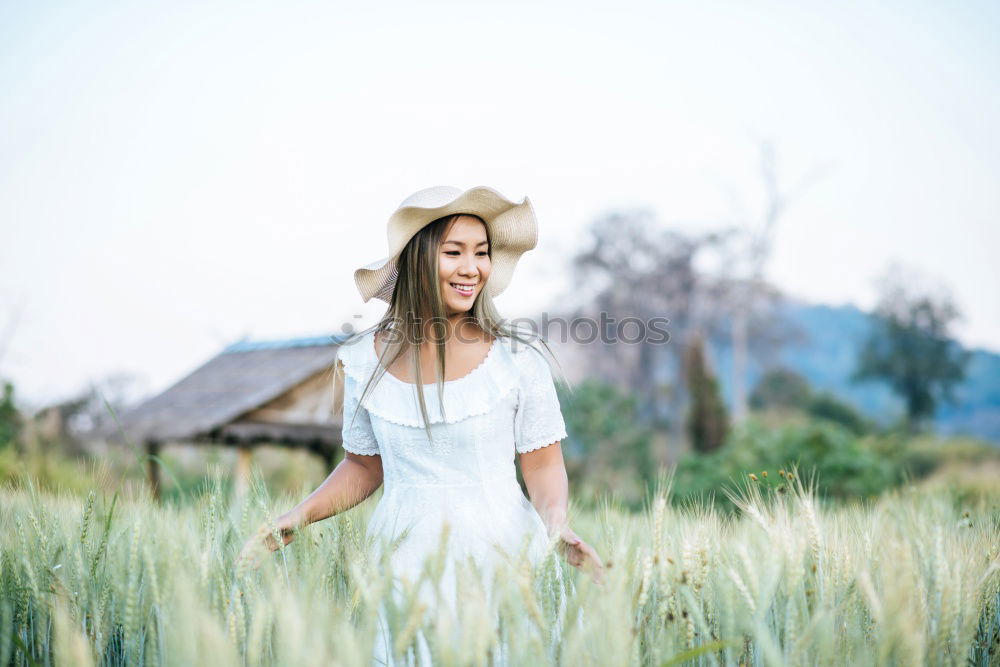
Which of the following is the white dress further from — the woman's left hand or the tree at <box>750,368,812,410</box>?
the tree at <box>750,368,812,410</box>

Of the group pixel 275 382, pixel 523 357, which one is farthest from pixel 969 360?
pixel 523 357

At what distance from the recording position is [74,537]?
171cm

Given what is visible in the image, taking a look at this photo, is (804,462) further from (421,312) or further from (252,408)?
(421,312)

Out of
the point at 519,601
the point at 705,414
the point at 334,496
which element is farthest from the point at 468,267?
the point at 705,414

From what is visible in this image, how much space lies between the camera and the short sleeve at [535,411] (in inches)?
88.2

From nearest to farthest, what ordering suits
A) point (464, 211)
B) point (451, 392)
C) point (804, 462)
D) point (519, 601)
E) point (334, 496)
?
point (519, 601), point (334, 496), point (451, 392), point (464, 211), point (804, 462)

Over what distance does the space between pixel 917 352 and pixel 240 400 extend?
31992mm

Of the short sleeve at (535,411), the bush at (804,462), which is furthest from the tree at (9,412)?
the short sleeve at (535,411)

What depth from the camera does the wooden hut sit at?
26.9ft

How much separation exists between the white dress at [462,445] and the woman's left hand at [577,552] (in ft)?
1.04

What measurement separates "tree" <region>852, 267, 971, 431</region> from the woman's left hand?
34774 mm

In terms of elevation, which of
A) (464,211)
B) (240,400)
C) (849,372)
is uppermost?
(464,211)

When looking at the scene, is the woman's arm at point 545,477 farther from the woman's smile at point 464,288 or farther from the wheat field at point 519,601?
the woman's smile at point 464,288

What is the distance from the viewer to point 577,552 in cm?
171
